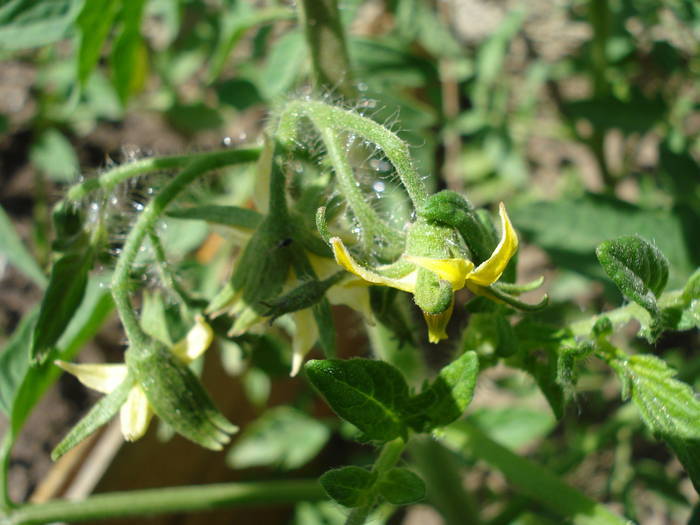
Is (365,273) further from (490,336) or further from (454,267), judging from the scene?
(490,336)

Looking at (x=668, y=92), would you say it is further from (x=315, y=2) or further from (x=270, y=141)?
(x=270, y=141)

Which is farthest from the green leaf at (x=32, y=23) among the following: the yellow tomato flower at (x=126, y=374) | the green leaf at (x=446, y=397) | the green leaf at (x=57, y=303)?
the green leaf at (x=446, y=397)

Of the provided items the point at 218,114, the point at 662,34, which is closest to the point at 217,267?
the point at 218,114

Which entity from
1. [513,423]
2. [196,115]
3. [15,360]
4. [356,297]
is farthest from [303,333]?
[196,115]

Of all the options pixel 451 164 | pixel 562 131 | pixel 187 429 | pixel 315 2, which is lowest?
pixel 451 164

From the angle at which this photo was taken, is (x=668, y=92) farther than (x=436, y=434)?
Yes

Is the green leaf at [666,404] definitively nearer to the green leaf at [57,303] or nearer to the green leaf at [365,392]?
the green leaf at [365,392]

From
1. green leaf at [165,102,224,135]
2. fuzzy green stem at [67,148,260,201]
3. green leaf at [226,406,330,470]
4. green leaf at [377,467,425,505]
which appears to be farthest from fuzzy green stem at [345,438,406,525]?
green leaf at [165,102,224,135]
